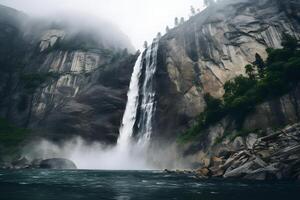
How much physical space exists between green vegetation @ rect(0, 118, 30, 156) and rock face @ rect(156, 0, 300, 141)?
4248 centimetres

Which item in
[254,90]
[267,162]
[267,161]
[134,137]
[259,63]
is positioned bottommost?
[267,162]

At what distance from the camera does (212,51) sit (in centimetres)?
8288

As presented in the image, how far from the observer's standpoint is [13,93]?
118875 mm

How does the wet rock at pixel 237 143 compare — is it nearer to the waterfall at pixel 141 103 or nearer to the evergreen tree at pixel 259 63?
the evergreen tree at pixel 259 63

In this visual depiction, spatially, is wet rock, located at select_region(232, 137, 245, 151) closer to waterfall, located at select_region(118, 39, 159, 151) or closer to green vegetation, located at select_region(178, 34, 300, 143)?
green vegetation, located at select_region(178, 34, 300, 143)

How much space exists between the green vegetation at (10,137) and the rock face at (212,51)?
4248 cm

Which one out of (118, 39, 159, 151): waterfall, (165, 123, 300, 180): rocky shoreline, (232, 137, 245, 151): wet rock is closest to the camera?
(165, 123, 300, 180): rocky shoreline

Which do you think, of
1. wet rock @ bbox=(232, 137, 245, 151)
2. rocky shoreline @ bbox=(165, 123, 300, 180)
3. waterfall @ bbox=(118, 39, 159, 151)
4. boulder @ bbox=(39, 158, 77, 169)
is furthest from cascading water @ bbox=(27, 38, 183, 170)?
rocky shoreline @ bbox=(165, 123, 300, 180)

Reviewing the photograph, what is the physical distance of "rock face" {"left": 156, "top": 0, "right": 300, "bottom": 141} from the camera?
7662cm

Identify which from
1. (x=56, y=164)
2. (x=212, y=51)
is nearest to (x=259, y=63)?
(x=212, y=51)

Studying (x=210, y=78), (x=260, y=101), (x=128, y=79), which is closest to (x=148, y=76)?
(x=128, y=79)

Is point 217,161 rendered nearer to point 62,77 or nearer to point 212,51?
point 212,51

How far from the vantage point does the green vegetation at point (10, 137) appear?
294ft

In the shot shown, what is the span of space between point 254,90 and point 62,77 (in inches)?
2872
